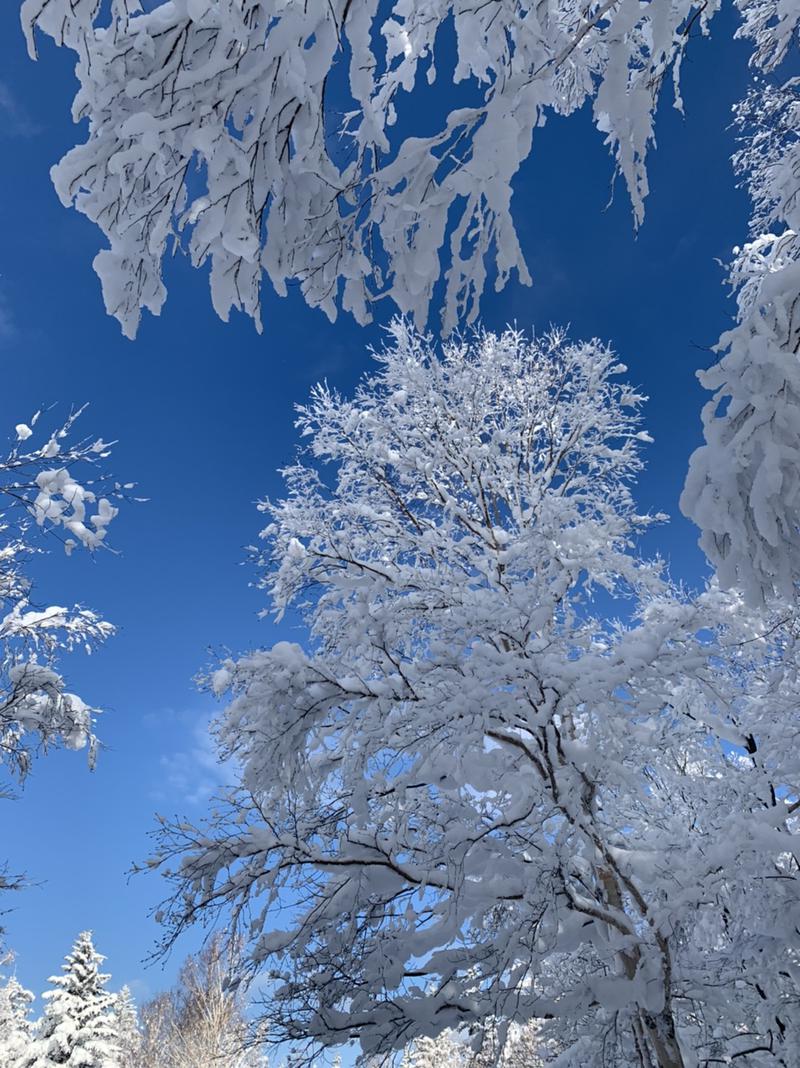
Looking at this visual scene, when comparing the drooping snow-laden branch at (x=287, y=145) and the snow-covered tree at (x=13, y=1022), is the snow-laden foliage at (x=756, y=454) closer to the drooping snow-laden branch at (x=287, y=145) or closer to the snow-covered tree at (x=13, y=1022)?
the drooping snow-laden branch at (x=287, y=145)

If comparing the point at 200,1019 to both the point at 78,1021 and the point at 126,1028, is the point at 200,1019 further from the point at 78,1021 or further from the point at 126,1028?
the point at 126,1028

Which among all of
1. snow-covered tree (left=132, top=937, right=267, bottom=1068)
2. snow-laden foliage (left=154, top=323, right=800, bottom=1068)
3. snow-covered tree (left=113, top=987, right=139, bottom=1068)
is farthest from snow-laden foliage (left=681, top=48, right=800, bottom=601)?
snow-covered tree (left=113, top=987, right=139, bottom=1068)

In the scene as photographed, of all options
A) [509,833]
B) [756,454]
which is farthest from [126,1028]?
[756,454]

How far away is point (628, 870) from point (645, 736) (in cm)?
107

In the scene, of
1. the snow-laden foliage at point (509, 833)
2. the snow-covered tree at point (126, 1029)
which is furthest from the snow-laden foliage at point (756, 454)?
the snow-covered tree at point (126, 1029)

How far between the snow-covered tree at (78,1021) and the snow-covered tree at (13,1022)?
2.07 m

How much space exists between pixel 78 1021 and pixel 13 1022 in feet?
28.1

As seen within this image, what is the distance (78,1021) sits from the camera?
1667 cm

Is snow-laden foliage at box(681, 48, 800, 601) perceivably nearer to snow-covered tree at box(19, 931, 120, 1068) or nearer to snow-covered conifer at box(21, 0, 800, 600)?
snow-covered conifer at box(21, 0, 800, 600)

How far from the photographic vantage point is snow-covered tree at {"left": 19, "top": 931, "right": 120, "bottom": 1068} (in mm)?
16328

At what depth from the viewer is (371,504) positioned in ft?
23.0

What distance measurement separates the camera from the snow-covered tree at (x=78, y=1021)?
16328 mm

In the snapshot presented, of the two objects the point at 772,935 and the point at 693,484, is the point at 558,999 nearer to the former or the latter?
the point at 772,935

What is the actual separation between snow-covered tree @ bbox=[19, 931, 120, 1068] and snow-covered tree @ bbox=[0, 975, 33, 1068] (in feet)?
6.79
